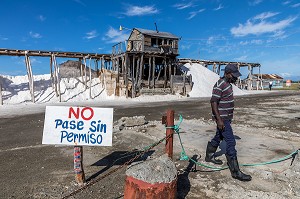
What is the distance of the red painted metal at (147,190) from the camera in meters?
3.20

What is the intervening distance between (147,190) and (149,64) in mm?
25665

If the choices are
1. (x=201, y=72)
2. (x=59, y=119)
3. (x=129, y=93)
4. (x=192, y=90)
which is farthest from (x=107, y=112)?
(x=201, y=72)

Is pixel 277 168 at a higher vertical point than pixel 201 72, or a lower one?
lower

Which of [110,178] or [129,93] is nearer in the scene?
[110,178]

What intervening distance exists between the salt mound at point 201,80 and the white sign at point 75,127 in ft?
86.3

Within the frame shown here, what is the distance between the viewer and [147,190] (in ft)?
10.5

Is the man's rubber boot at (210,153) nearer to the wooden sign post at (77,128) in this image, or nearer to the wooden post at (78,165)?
the wooden sign post at (77,128)

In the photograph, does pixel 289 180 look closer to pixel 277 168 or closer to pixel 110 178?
pixel 277 168

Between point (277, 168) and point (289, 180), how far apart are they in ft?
1.74

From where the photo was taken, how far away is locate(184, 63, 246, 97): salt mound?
1207 inches

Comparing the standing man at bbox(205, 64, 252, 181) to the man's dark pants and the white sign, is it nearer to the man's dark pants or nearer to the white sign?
the man's dark pants

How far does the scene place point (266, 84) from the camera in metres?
64.0

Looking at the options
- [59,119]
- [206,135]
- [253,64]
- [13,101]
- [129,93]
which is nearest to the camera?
[59,119]

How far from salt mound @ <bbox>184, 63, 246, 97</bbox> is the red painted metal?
89.2 feet
